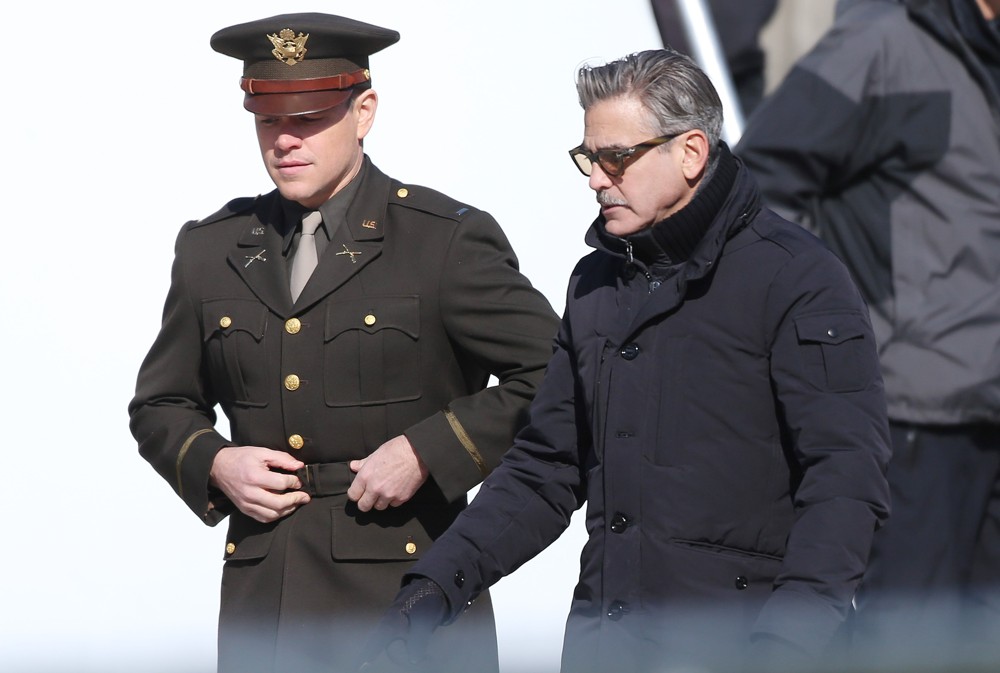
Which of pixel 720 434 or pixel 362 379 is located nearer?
pixel 720 434

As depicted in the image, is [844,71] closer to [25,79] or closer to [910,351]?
[910,351]

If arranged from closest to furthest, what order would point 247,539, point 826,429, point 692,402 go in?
point 826,429 < point 692,402 < point 247,539

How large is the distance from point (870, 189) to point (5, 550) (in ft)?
5.83

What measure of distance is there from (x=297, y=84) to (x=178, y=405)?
536 mm

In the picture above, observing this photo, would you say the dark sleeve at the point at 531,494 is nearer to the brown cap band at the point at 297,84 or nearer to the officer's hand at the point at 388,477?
the officer's hand at the point at 388,477

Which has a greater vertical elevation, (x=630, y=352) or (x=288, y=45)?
(x=288, y=45)

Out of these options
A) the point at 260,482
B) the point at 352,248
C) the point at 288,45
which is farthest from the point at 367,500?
the point at 288,45

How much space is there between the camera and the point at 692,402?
197cm

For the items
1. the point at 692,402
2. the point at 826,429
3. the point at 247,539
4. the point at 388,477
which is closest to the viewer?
the point at 826,429

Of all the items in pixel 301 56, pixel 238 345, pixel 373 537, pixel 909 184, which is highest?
pixel 301 56

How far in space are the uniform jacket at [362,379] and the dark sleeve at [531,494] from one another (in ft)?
1.17

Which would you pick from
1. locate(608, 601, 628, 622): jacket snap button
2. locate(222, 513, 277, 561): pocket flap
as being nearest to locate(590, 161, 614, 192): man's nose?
locate(608, 601, 628, 622): jacket snap button

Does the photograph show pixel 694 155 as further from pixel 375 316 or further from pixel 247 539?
pixel 247 539

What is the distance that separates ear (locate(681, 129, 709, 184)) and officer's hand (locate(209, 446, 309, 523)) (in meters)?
0.82
